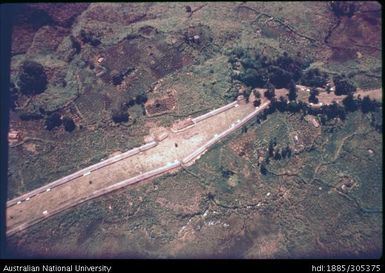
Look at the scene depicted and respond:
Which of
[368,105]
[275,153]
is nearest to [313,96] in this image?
[368,105]

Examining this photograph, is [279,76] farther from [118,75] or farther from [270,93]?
[118,75]

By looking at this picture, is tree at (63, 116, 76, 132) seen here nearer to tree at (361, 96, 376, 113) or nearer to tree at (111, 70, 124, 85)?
tree at (111, 70, 124, 85)

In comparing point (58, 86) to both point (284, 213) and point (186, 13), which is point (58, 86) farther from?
point (284, 213)

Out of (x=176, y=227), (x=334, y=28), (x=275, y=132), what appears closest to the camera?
(x=176, y=227)

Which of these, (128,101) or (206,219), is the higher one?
(128,101)

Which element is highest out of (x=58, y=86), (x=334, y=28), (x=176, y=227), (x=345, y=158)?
(x=334, y=28)

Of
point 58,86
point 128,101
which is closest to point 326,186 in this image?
point 128,101
